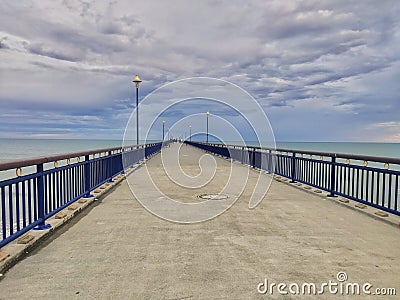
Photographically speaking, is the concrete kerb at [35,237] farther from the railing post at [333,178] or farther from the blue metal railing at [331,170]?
the railing post at [333,178]

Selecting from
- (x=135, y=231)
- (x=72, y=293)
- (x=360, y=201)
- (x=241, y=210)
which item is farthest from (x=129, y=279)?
(x=360, y=201)

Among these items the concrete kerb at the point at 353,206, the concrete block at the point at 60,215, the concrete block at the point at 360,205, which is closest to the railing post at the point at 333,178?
the concrete kerb at the point at 353,206

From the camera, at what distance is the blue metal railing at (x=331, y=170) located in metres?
7.82

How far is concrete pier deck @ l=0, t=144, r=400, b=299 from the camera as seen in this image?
13.3 feet

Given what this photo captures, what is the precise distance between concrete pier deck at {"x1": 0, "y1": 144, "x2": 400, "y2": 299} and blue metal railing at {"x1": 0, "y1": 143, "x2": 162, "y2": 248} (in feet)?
1.76

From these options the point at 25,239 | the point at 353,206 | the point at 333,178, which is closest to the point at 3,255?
the point at 25,239

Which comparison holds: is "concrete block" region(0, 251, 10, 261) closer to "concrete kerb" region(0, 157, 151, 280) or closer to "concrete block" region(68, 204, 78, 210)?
"concrete kerb" region(0, 157, 151, 280)

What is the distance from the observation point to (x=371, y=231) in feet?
21.6

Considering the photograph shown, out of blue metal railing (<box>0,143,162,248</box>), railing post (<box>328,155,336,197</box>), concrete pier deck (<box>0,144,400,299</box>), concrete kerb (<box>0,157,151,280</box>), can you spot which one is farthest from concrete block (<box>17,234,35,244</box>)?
railing post (<box>328,155,336,197</box>)

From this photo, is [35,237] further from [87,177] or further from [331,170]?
[331,170]

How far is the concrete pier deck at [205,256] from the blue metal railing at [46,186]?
54 cm

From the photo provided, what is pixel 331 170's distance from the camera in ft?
33.3

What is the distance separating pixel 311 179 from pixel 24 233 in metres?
9.40

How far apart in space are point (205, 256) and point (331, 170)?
21.1 feet
